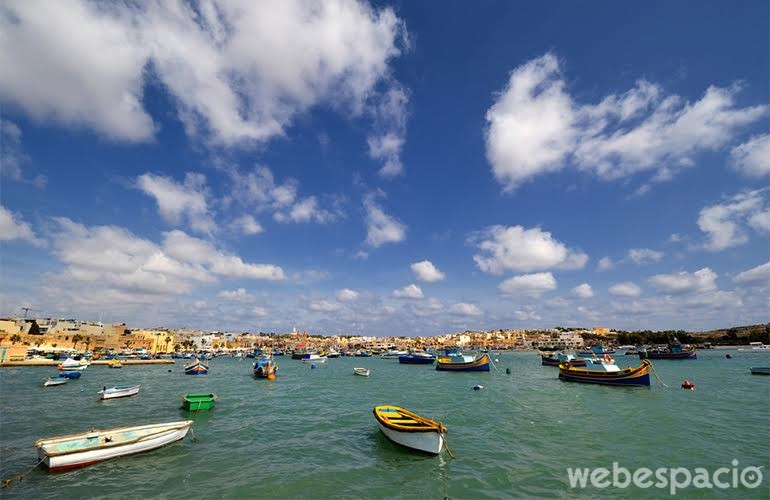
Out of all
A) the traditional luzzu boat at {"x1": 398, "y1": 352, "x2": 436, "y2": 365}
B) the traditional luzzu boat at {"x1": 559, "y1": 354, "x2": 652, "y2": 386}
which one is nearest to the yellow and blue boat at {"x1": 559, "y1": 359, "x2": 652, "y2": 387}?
the traditional luzzu boat at {"x1": 559, "y1": 354, "x2": 652, "y2": 386}

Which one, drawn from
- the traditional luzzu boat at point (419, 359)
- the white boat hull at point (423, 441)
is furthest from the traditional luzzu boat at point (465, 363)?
the white boat hull at point (423, 441)

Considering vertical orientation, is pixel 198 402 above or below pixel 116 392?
above

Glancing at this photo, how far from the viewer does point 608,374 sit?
42.5 meters

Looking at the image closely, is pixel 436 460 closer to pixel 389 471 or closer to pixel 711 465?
pixel 389 471

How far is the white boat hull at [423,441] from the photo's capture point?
646 inches

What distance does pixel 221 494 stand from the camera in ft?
42.3

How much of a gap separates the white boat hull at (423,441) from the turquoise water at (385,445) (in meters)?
0.43

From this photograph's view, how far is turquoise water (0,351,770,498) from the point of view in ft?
44.5

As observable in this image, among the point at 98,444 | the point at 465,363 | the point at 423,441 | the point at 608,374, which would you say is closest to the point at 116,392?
the point at 98,444

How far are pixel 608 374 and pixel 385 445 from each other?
36963 mm

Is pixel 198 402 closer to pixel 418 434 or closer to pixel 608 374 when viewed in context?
pixel 418 434

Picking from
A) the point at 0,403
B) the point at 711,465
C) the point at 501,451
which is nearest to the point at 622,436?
the point at 711,465

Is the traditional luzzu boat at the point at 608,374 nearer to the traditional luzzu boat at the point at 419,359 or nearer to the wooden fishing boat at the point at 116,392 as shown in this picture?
the traditional luzzu boat at the point at 419,359

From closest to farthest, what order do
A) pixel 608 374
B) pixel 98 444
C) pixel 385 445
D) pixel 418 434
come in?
1. pixel 98 444
2. pixel 418 434
3. pixel 385 445
4. pixel 608 374
